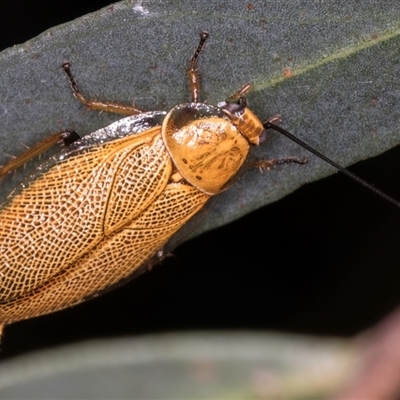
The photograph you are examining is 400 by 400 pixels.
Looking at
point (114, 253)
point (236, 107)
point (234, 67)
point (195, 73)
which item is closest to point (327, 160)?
point (236, 107)

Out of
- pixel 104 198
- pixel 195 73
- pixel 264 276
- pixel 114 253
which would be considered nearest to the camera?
pixel 195 73

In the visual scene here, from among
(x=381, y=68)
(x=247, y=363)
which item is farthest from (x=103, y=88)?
(x=247, y=363)

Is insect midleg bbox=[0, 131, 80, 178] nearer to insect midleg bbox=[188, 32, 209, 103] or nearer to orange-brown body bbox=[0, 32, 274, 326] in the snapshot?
orange-brown body bbox=[0, 32, 274, 326]

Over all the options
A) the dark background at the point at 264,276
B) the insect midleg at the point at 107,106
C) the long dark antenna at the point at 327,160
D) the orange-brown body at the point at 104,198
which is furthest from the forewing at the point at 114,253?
the dark background at the point at 264,276

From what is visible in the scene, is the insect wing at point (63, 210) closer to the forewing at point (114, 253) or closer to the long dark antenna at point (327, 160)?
the forewing at point (114, 253)

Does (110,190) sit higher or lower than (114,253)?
higher

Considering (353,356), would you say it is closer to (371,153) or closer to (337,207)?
(371,153)

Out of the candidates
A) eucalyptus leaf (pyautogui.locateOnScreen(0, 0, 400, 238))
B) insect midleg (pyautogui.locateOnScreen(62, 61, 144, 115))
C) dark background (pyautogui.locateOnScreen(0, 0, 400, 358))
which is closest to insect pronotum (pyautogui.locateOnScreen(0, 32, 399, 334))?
insect midleg (pyautogui.locateOnScreen(62, 61, 144, 115))

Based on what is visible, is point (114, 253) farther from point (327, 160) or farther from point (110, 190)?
point (327, 160)
